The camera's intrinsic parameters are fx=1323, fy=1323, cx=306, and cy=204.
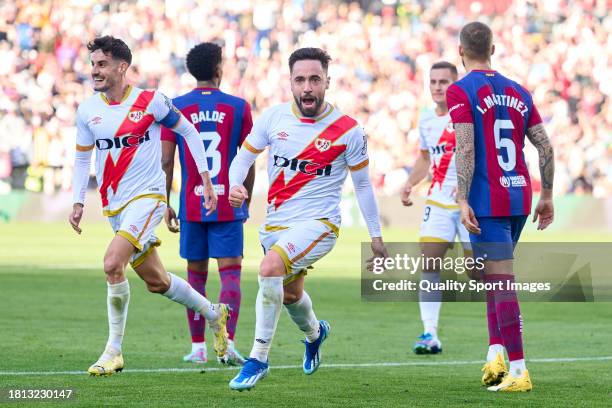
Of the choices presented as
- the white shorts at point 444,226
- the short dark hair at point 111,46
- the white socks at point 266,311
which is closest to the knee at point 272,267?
the white socks at point 266,311

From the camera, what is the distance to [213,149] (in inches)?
394

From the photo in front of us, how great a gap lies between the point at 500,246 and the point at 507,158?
55 centimetres

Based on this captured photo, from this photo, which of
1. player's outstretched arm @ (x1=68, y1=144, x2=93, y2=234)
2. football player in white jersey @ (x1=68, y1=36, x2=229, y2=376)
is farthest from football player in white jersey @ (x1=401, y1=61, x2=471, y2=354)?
player's outstretched arm @ (x1=68, y1=144, x2=93, y2=234)

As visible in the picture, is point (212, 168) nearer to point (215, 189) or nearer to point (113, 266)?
point (215, 189)

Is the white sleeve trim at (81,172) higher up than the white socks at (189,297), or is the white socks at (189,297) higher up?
the white sleeve trim at (81,172)

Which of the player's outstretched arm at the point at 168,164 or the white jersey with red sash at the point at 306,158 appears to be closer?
the white jersey with red sash at the point at 306,158

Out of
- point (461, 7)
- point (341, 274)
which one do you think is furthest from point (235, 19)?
point (341, 274)

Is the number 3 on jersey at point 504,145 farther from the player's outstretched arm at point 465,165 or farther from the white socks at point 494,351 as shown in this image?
the white socks at point 494,351

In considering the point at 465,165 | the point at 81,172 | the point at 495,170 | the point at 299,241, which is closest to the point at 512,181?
the point at 495,170

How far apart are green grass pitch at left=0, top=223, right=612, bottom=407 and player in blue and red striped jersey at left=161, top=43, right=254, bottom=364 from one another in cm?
79

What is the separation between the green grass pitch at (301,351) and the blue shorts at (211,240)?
82 centimetres

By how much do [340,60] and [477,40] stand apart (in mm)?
27539

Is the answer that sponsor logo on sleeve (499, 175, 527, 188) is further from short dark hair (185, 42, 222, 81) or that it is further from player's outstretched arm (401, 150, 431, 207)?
player's outstretched arm (401, 150, 431, 207)

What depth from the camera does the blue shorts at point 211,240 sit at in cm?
1005
